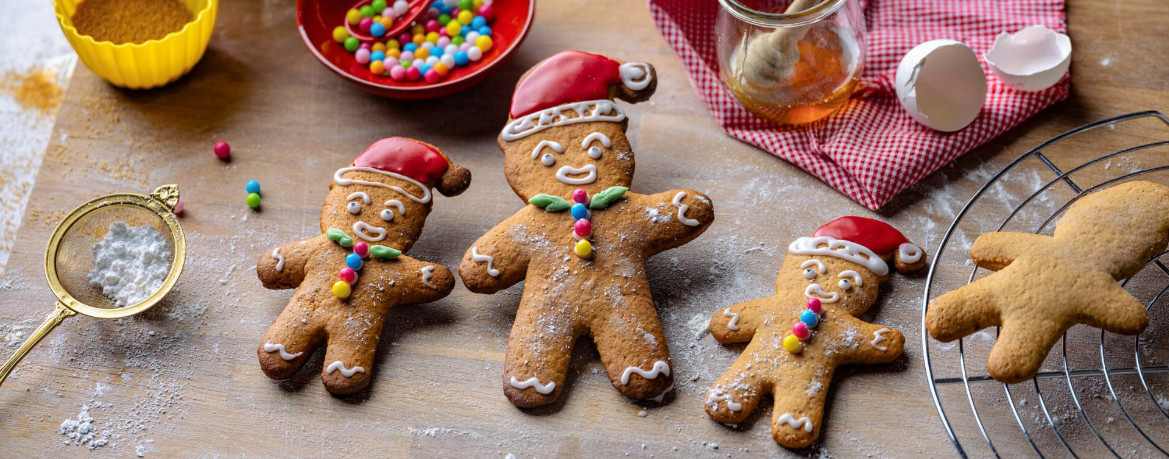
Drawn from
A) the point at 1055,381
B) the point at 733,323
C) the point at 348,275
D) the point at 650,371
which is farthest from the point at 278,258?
the point at 1055,381

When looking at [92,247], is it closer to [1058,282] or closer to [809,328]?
[809,328]

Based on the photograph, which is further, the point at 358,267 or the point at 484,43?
the point at 484,43

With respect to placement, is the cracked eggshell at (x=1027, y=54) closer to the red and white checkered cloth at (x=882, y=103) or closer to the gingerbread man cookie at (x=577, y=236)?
the red and white checkered cloth at (x=882, y=103)

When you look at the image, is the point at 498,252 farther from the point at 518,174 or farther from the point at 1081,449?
the point at 1081,449

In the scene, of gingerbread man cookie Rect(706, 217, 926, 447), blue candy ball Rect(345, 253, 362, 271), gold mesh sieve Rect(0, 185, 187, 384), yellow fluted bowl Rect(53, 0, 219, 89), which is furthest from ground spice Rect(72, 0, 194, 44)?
gingerbread man cookie Rect(706, 217, 926, 447)

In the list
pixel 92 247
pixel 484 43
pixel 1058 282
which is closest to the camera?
pixel 1058 282

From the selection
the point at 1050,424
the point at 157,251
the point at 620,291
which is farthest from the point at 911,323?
the point at 157,251

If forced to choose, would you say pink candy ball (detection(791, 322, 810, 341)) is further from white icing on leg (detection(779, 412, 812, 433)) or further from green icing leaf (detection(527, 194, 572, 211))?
green icing leaf (detection(527, 194, 572, 211))
